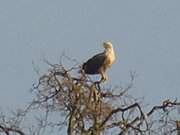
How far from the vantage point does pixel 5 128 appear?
14.5 meters

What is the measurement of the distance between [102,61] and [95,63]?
62 centimetres

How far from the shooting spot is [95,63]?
17.5 m

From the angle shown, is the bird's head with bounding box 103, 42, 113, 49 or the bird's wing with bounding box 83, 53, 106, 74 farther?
the bird's head with bounding box 103, 42, 113, 49

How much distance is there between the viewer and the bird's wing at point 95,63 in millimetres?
16828

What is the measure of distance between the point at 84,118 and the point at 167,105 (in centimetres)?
161

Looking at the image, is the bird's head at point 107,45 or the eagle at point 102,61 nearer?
the eagle at point 102,61

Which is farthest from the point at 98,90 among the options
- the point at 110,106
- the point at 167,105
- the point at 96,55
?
the point at 96,55

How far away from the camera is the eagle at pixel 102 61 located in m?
17.0

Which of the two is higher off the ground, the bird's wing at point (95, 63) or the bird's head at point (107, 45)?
the bird's head at point (107, 45)

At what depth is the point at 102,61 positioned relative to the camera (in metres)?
18.1

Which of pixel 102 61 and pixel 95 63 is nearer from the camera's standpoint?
pixel 95 63

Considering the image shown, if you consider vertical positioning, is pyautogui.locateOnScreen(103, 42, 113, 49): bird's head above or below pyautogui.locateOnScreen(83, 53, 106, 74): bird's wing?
above

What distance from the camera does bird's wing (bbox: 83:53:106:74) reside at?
55.2 ft

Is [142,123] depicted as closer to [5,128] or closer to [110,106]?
[110,106]
